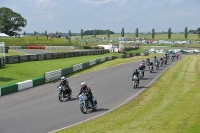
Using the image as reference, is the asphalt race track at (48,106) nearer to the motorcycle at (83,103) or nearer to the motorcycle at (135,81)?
the motorcycle at (83,103)

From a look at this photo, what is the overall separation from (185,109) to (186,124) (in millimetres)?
3710

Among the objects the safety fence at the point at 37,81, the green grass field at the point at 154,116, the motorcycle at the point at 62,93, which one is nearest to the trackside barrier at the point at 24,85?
the safety fence at the point at 37,81

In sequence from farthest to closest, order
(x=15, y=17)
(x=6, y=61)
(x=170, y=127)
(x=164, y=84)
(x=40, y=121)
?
(x=15, y=17), (x=6, y=61), (x=164, y=84), (x=40, y=121), (x=170, y=127)

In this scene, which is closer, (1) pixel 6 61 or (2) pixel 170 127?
(2) pixel 170 127

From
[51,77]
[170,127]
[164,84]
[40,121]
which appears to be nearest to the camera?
[170,127]

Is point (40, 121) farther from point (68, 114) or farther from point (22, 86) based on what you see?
point (22, 86)

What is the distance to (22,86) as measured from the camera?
1065 inches

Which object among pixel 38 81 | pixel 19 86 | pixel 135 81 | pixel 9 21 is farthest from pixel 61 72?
pixel 9 21

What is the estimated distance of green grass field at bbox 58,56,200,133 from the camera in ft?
44.9

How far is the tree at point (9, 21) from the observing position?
115500 mm

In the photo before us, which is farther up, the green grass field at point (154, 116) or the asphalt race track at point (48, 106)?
the green grass field at point (154, 116)

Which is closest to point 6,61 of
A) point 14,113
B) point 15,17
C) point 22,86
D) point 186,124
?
point 22,86

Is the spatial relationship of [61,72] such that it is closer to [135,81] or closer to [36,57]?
[135,81]

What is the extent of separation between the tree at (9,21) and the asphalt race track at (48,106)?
90.7 meters
